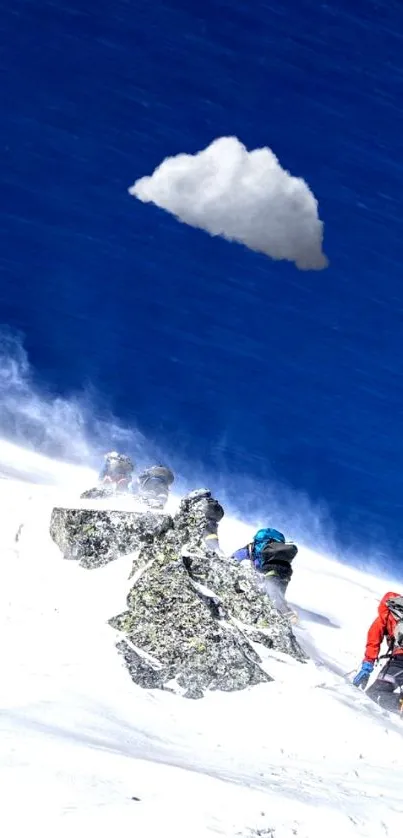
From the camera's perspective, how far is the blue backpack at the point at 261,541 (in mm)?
19375

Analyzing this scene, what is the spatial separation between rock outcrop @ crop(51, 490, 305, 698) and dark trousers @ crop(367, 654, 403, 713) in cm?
168

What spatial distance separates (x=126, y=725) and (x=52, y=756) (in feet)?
10.7

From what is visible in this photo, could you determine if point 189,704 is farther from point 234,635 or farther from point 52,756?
point 52,756

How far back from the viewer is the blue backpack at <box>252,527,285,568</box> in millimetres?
19375

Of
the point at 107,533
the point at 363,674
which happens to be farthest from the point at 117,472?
the point at 363,674

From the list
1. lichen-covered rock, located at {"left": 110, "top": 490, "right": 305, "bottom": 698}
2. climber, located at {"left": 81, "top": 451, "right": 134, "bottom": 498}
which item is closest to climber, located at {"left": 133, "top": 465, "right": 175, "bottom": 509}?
climber, located at {"left": 81, "top": 451, "right": 134, "bottom": 498}

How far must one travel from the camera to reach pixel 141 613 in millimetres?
14336

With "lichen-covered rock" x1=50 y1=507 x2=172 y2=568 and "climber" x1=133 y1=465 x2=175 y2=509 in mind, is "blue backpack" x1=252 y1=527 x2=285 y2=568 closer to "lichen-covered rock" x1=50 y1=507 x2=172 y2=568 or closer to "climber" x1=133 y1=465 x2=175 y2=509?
"lichen-covered rock" x1=50 y1=507 x2=172 y2=568

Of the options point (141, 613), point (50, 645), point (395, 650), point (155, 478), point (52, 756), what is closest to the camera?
point (52, 756)

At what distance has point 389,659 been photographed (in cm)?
1588

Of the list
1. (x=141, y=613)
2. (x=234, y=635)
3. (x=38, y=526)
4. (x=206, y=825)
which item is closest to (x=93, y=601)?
(x=141, y=613)

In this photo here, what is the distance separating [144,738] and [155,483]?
16.8 metres

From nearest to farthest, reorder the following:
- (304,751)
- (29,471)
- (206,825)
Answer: (206,825) → (304,751) → (29,471)

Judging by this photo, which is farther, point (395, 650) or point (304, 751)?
point (395, 650)
